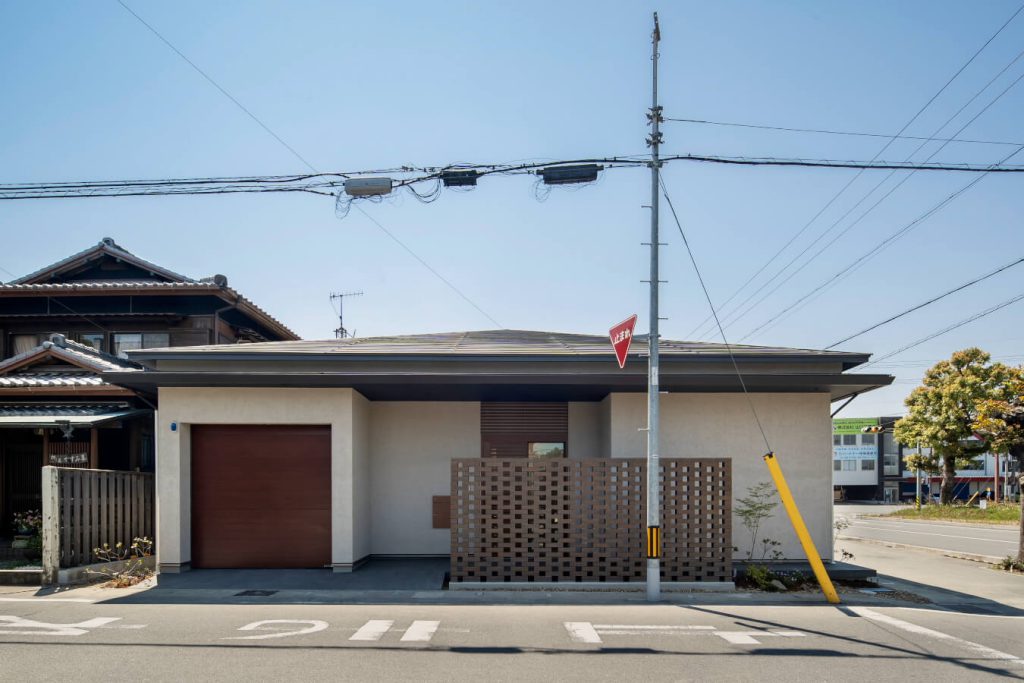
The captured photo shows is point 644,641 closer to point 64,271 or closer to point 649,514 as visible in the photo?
point 649,514

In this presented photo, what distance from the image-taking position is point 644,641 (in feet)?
28.6

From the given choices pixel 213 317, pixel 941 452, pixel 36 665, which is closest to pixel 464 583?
pixel 36 665

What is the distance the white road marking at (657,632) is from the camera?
348 inches

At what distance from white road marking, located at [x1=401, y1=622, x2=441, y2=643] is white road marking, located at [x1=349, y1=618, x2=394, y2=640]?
286 mm

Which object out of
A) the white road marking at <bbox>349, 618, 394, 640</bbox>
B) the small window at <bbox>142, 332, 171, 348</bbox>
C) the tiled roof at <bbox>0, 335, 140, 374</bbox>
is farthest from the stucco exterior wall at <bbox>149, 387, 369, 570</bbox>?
the small window at <bbox>142, 332, 171, 348</bbox>

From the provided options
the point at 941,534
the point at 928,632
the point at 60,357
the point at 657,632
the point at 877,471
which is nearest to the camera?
the point at 657,632

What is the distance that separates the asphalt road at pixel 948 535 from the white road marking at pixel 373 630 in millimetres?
17023

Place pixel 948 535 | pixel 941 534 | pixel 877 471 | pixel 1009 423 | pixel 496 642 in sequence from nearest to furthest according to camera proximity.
Answer: pixel 496 642 < pixel 1009 423 < pixel 948 535 < pixel 941 534 < pixel 877 471

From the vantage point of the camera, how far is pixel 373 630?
359 inches

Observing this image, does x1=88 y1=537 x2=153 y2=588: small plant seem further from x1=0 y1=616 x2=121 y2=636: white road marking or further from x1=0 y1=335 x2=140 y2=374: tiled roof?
x1=0 y1=335 x2=140 y2=374: tiled roof

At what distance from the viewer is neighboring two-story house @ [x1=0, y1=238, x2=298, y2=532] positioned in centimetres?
1678

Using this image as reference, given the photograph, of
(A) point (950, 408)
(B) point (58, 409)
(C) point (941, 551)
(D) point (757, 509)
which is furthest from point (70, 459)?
(A) point (950, 408)

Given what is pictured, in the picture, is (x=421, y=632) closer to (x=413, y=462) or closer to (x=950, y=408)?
(x=413, y=462)

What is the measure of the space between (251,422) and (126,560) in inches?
131
